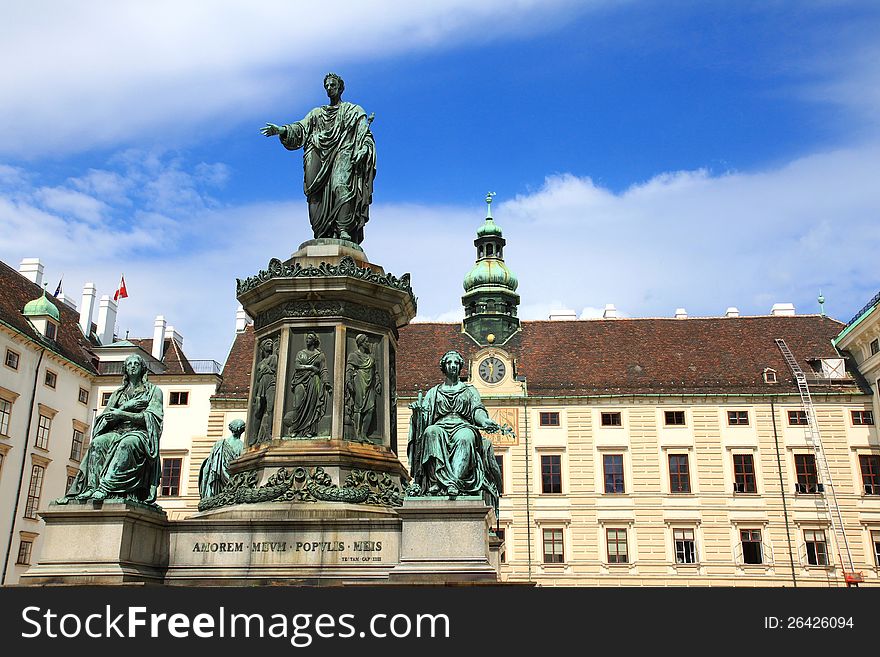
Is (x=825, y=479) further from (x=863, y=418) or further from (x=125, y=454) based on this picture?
(x=125, y=454)

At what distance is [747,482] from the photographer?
4809 centimetres

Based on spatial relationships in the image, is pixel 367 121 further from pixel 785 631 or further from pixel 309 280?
pixel 785 631

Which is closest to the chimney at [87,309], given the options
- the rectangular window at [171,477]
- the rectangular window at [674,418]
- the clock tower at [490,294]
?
the rectangular window at [171,477]

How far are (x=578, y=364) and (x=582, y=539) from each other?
33.8 ft

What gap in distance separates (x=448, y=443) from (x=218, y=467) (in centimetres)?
440

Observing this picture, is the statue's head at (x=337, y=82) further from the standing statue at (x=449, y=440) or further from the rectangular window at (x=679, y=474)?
the rectangular window at (x=679, y=474)

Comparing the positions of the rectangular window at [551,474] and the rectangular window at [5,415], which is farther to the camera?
the rectangular window at [551,474]

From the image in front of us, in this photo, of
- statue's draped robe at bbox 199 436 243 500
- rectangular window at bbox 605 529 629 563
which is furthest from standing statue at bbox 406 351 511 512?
rectangular window at bbox 605 529 629 563

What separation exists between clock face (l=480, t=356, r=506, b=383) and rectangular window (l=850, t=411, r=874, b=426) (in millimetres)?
19245

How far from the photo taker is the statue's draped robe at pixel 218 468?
13.9m

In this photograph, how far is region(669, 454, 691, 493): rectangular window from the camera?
158 ft

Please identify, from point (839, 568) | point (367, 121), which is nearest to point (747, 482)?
point (839, 568)

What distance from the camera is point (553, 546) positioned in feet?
156

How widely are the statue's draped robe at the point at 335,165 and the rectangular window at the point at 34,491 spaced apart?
36679 millimetres
